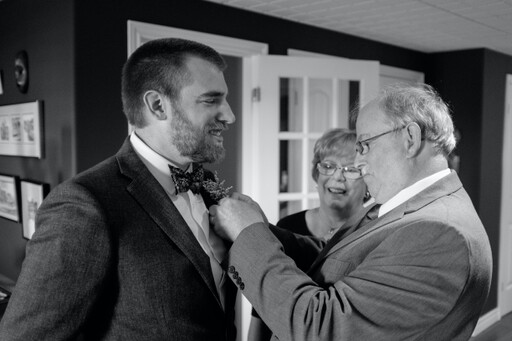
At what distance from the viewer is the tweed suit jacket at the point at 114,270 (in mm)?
1070

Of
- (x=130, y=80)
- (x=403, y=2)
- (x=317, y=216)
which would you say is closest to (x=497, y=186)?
(x=403, y=2)

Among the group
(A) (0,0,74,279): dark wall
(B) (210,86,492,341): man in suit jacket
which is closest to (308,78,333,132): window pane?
(A) (0,0,74,279): dark wall

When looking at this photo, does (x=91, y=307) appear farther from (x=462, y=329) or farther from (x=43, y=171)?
(x=43, y=171)

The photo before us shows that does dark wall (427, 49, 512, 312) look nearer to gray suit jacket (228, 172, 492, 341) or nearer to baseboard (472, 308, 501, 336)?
baseboard (472, 308, 501, 336)

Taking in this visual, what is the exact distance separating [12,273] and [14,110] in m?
1.04

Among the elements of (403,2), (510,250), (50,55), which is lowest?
(510,250)

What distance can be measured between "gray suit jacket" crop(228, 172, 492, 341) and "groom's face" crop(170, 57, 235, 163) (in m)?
0.26

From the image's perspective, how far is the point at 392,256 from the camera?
1211 millimetres

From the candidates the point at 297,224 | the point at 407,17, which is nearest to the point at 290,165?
the point at 297,224

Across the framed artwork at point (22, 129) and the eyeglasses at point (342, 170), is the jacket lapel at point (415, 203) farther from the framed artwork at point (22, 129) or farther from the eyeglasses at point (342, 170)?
the framed artwork at point (22, 129)

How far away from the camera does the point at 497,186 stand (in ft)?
16.6

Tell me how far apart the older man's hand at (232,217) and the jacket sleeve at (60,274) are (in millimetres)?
359

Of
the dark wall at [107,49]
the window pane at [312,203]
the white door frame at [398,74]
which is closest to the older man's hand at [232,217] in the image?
the dark wall at [107,49]

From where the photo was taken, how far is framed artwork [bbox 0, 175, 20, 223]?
308 cm
